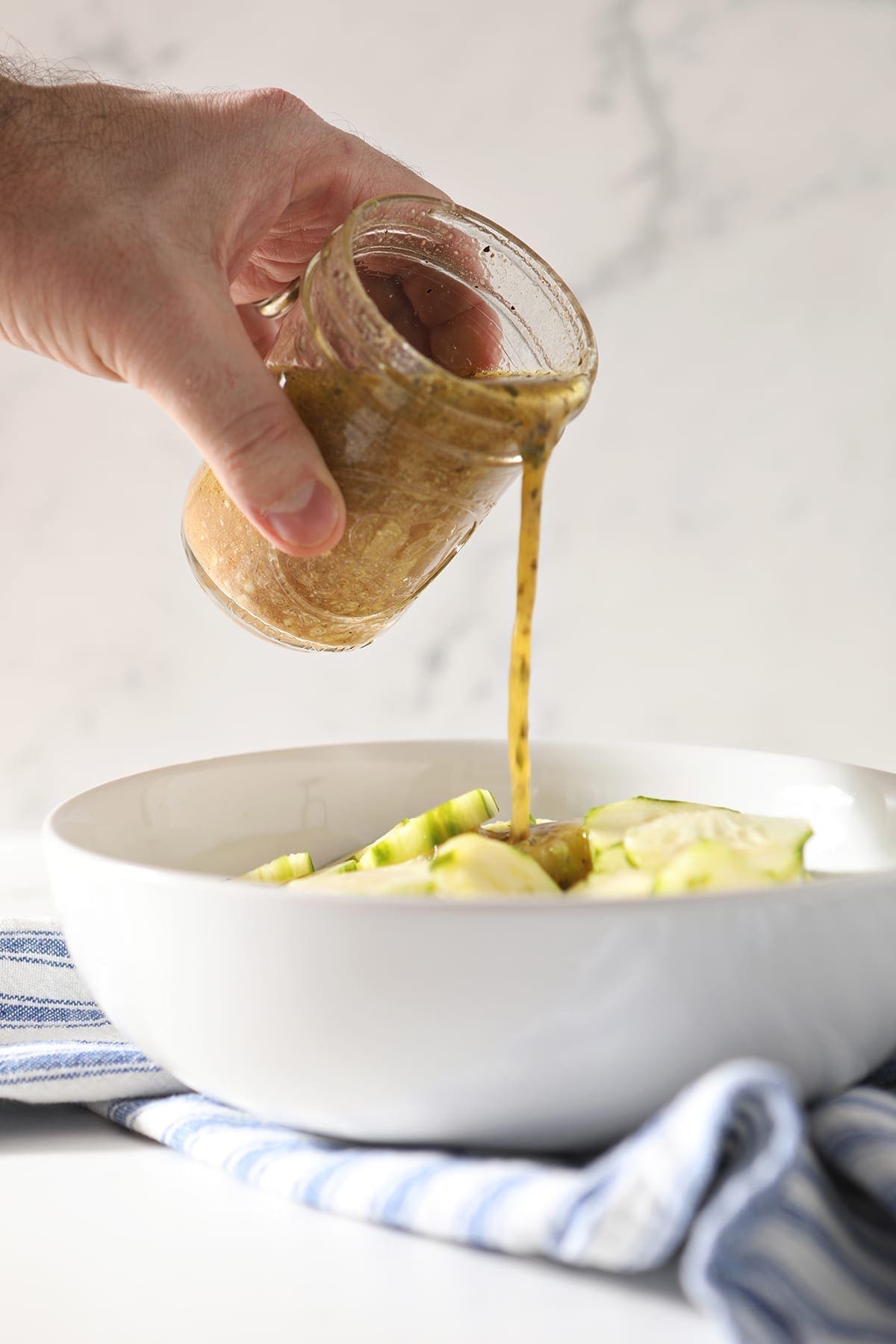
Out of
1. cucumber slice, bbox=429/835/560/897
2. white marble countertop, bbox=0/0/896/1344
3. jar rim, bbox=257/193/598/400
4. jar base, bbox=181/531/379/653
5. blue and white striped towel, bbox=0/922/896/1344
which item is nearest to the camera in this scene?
blue and white striped towel, bbox=0/922/896/1344

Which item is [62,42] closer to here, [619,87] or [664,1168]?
[619,87]

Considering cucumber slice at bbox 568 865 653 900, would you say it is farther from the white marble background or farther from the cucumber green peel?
the white marble background

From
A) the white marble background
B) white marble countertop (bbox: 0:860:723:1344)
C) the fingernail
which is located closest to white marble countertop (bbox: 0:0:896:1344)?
the white marble background

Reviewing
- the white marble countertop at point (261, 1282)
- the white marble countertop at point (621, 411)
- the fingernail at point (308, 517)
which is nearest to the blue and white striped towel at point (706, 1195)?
the white marble countertop at point (261, 1282)

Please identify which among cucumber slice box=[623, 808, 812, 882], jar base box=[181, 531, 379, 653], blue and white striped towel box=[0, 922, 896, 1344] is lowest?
blue and white striped towel box=[0, 922, 896, 1344]

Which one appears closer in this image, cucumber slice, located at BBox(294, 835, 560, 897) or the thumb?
cucumber slice, located at BBox(294, 835, 560, 897)

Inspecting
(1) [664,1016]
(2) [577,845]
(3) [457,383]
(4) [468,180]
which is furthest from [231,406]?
(4) [468,180]
